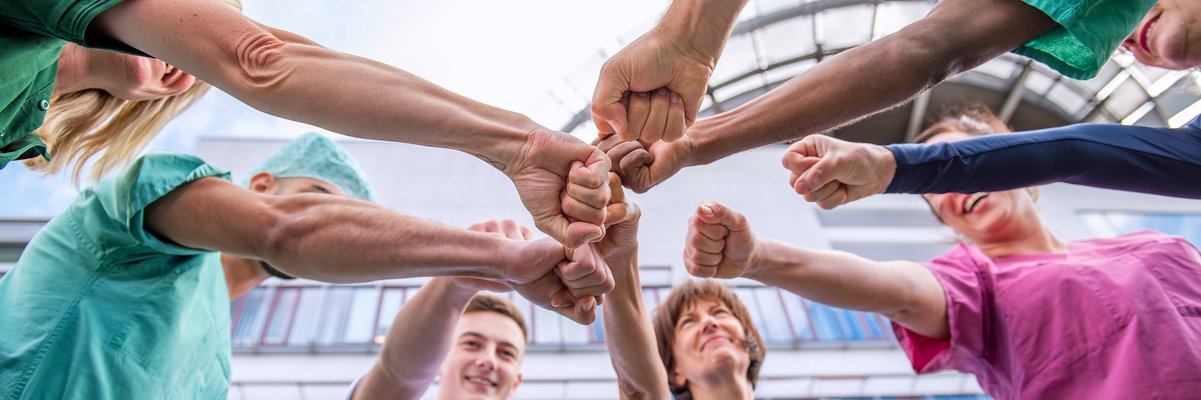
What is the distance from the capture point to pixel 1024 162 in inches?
54.6

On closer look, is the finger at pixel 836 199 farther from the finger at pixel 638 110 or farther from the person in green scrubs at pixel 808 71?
the finger at pixel 638 110

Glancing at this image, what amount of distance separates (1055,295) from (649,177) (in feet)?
3.23

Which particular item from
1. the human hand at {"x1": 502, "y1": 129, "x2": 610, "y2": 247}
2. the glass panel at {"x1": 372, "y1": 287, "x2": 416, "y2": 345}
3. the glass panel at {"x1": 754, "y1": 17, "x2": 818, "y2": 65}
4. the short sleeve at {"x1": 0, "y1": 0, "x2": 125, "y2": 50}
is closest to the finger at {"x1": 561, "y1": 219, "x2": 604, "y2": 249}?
the human hand at {"x1": 502, "y1": 129, "x2": 610, "y2": 247}

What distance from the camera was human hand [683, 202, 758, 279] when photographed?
1388 millimetres

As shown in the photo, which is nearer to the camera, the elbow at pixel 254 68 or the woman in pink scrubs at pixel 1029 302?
the elbow at pixel 254 68

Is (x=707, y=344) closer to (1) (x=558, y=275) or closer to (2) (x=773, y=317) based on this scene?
(1) (x=558, y=275)

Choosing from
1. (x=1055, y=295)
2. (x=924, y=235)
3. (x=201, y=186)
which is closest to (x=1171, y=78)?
(x=924, y=235)

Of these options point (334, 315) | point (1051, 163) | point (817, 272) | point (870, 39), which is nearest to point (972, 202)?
point (1051, 163)

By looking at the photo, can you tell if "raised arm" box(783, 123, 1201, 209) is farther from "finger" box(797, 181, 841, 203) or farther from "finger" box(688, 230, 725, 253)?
"finger" box(688, 230, 725, 253)

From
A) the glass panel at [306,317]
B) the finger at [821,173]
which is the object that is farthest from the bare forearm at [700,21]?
the glass panel at [306,317]

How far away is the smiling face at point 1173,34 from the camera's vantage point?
4.36ft

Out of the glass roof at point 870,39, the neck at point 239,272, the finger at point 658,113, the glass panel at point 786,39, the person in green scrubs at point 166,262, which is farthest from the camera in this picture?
the glass panel at point 786,39

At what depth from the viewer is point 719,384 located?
1830 millimetres

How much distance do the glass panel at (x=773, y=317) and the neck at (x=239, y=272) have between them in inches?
155
